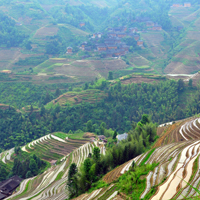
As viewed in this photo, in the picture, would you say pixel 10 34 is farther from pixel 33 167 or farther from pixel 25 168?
pixel 33 167

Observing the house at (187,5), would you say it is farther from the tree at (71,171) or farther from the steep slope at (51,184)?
the tree at (71,171)

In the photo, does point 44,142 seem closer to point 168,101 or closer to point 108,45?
point 168,101

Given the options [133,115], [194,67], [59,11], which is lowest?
[133,115]

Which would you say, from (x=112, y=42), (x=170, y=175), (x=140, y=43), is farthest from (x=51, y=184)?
(x=140, y=43)

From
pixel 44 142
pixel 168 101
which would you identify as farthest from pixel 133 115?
pixel 44 142

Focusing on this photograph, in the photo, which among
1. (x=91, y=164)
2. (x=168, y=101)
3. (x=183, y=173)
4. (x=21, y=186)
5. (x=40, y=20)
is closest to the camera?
(x=183, y=173)

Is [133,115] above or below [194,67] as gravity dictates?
below

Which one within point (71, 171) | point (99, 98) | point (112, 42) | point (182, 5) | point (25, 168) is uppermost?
point (182, 5)
